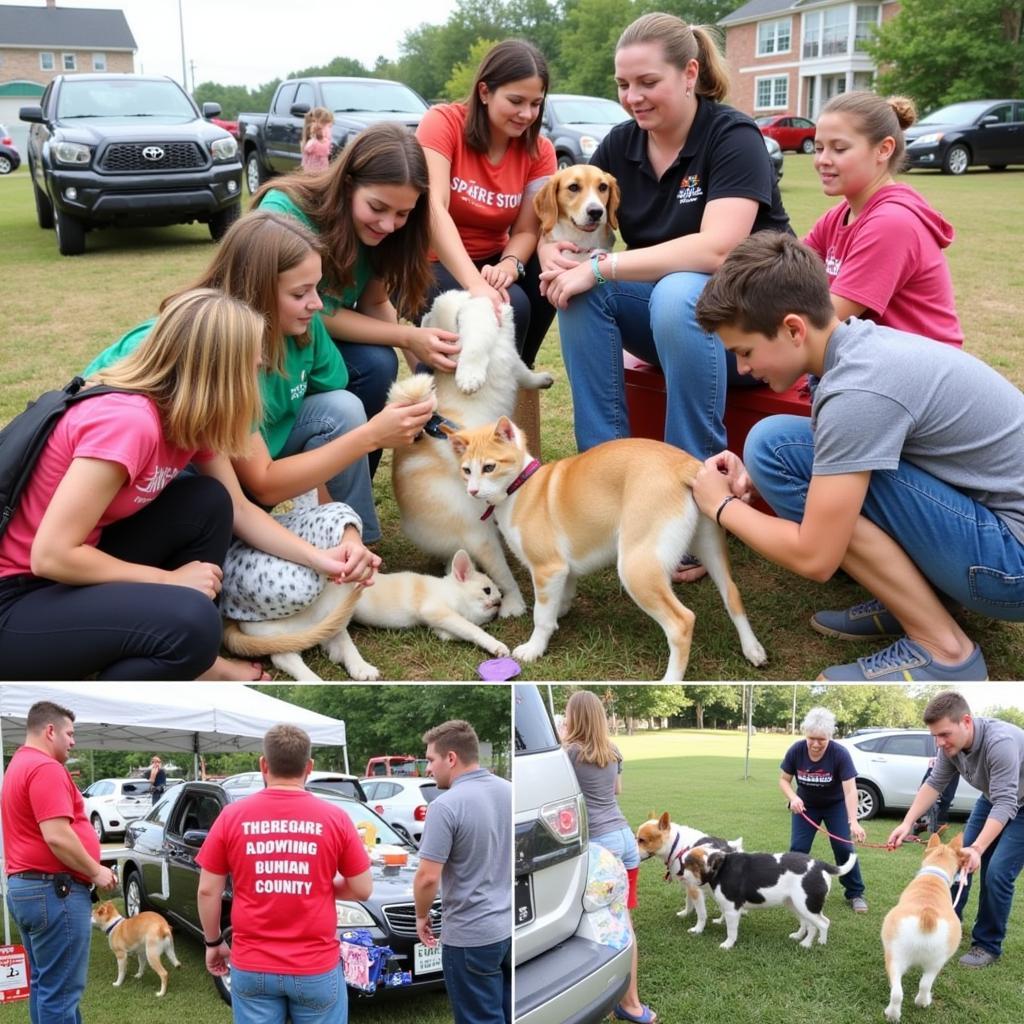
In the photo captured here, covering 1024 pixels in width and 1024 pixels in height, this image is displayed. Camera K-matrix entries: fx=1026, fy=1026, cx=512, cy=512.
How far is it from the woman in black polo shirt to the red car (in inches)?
1312

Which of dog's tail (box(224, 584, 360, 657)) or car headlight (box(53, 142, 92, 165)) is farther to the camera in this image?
car headlight (box(53, 142, 92, 165))

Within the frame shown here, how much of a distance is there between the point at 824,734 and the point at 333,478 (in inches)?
81.0

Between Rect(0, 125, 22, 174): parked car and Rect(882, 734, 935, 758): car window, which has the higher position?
Rect(0, 125, 22, 174): parked car

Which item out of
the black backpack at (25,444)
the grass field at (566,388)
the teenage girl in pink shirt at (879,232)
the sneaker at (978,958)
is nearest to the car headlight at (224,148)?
the grass field at (566,388)

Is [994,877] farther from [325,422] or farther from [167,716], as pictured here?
[325,422]

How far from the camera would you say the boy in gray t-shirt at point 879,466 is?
2.88m

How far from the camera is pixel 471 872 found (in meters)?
2.48

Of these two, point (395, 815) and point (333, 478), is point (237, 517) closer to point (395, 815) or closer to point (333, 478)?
point (333, 478)

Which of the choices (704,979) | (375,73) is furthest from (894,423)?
(375,73)

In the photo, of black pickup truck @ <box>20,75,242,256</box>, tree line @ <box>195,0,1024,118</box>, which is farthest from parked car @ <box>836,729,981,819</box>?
black pickup truck @ <box>20,75,242,256</box>

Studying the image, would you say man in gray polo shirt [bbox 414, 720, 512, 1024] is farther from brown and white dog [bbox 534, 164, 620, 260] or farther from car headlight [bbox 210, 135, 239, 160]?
car headlight [bbox 210, 135, 239, 160]

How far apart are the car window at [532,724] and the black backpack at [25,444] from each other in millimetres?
1370

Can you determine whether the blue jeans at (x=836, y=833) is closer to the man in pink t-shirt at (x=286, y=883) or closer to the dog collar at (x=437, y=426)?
the man in pink t-shirt at (x=286, y=883)

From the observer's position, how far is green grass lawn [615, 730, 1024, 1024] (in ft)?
8.54
